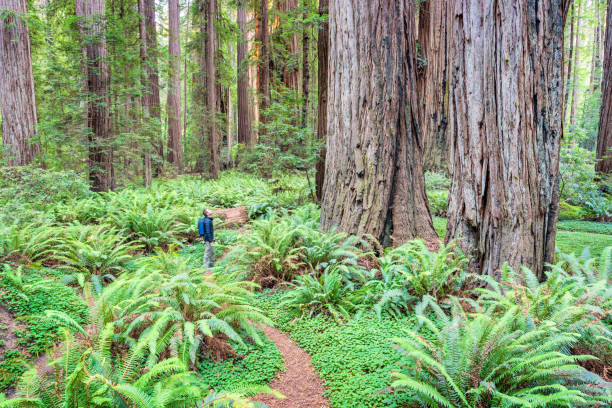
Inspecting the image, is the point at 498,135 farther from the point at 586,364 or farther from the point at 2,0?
the point at 2,0

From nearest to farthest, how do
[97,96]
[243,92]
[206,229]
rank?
[206,229], [97,96], [243,92]

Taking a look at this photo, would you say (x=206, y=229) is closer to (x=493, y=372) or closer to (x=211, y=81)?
(x=493, y=372)

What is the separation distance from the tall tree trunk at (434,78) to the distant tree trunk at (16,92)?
10993 mm

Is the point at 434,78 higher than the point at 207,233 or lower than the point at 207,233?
higher

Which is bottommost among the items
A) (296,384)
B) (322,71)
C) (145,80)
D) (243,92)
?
(296,384)

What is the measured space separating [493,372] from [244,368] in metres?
2.04

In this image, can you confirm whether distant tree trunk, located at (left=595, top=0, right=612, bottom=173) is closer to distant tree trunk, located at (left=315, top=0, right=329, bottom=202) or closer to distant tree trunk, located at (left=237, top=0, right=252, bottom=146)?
distant tree trunk, located at (left=315, top=0, right=329, bottom=202)

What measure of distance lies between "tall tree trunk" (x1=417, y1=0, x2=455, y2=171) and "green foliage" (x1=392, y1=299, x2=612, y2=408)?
9.10 m

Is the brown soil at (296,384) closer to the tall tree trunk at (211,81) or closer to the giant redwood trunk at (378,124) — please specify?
the giant redwood trunk at (378,124)

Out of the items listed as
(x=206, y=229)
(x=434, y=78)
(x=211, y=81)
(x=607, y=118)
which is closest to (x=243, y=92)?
(x=211, y=81)

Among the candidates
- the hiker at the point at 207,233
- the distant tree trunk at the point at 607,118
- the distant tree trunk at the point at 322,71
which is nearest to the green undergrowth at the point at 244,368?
the hiker at the point at 207,233

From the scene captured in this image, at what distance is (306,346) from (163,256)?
2.42m

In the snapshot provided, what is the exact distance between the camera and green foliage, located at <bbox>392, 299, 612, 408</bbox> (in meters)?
2.13

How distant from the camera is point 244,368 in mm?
3094
